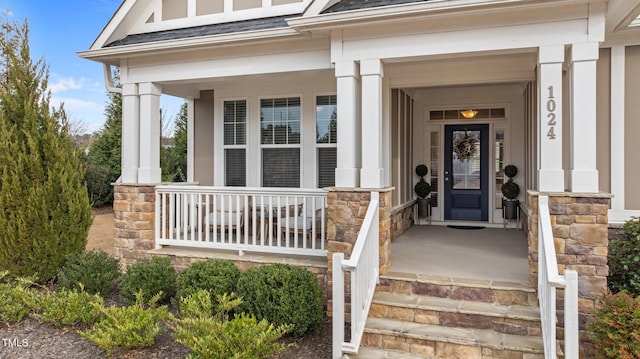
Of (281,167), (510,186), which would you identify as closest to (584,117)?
(510,186)

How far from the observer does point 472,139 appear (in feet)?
27.9

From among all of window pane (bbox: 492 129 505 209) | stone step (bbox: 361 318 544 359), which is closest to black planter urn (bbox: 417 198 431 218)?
window pane (bbox: 492 129 505 209)

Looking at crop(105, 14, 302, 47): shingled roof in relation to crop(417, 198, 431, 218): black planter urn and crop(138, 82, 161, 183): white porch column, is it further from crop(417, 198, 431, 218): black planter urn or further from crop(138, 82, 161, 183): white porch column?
crop(417, 198, 431, 218): black planter urn

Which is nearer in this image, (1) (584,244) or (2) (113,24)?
(1) (584,244)

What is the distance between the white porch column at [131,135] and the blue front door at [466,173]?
5.79 metres

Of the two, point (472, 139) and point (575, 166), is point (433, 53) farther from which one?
point (472, 139)

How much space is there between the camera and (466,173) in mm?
8586

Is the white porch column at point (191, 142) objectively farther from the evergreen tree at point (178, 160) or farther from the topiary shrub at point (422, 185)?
the evergreen tree at point (178, 160)

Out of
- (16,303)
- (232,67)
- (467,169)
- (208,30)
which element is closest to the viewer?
(16,303)

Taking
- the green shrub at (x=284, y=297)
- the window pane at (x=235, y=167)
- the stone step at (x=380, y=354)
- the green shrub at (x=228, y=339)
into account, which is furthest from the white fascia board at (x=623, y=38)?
the window pane at (x=235, y=167)

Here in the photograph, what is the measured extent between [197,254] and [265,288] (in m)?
2.09

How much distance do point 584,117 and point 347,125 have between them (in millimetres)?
2428

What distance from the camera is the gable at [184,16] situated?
20.6 ft

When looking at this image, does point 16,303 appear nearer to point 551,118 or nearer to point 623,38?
point 551,118
